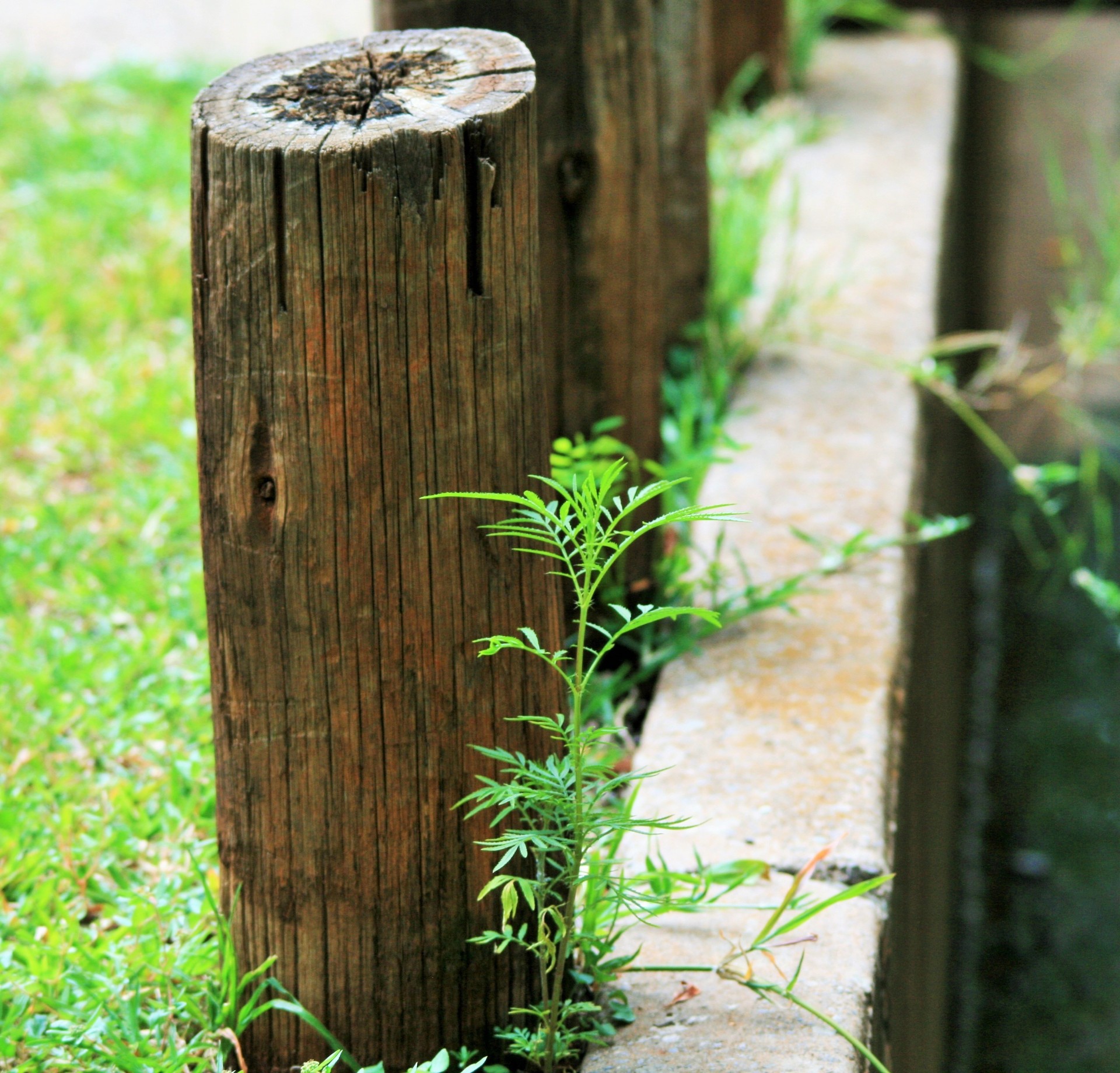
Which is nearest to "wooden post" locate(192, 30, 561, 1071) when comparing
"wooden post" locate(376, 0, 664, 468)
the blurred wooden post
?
"wooden post" locate(376, 0, 664, 468)

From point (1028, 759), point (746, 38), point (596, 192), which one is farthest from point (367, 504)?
point (746, 38)

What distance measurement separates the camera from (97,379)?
3582 mm

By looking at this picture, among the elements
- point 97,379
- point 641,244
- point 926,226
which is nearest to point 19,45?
point 97,379

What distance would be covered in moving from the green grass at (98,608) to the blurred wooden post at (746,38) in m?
1.85

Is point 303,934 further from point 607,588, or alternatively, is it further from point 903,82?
point 903,82

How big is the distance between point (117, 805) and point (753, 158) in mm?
3072

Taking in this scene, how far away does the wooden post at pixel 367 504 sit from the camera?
4.59 feet

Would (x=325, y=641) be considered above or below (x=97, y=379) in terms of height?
above

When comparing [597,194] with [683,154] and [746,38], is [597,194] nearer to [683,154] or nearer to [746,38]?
[683,154]

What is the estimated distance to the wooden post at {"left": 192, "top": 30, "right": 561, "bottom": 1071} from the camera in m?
1.40

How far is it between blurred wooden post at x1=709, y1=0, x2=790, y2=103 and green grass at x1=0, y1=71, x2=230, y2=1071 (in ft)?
6.06

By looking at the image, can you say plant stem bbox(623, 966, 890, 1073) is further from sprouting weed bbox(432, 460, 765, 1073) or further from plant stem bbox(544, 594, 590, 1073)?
plant stem bbox(544, 594, 590, 1073)

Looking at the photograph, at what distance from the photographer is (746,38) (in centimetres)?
471

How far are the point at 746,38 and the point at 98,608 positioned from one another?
3117 millimetres
